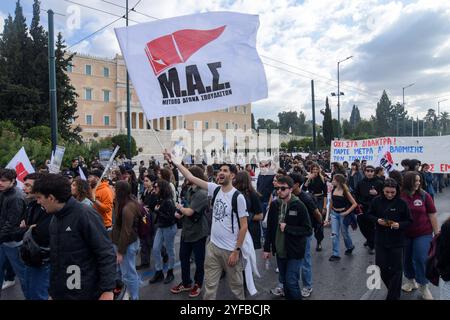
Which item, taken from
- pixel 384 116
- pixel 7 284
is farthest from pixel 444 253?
pixel 384 116

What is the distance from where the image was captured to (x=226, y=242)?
4094 mm

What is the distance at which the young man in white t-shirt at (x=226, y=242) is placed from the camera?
4.03m

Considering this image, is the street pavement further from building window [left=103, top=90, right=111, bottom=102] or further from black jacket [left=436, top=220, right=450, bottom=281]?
building window [left=103, top=90, right=111, bottom=102]

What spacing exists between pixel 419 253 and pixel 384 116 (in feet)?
412

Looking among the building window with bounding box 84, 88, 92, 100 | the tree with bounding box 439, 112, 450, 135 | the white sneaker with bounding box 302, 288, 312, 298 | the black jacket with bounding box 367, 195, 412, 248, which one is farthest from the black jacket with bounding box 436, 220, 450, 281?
the tree with bounding box 439, 112, 450, 135

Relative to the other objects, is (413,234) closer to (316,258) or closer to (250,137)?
(316,258)

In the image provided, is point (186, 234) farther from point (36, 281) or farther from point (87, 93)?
point (87, 93)

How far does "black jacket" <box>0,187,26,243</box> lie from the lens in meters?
4.30

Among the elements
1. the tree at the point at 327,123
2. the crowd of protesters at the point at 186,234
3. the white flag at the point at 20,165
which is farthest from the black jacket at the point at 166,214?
the tree at the point at 327,123

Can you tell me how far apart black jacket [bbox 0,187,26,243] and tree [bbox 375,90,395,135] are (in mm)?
121003
